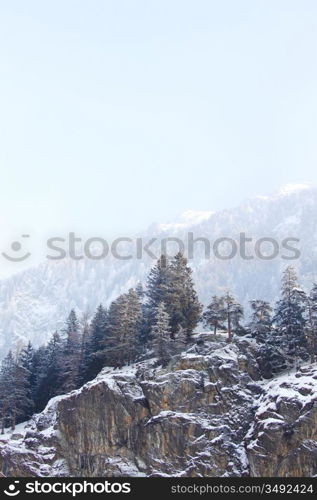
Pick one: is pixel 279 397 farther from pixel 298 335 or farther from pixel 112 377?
A: pixel 112 377

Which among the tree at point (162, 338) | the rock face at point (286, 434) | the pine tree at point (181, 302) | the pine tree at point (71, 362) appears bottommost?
the rock face at point (286, 434)

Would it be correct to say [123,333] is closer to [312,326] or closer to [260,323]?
[260,323]

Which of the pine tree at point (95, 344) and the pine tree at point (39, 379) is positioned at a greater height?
the pine tree at point (95, 344)

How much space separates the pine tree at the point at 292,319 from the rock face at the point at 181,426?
4.73 m

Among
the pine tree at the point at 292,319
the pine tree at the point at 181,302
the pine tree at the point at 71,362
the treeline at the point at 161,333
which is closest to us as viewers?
the pine tree at the point at 292,319

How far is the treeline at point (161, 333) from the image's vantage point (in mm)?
66312

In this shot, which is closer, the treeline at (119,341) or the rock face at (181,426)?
the rock face at (181,426)

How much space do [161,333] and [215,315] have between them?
25.8 ft
